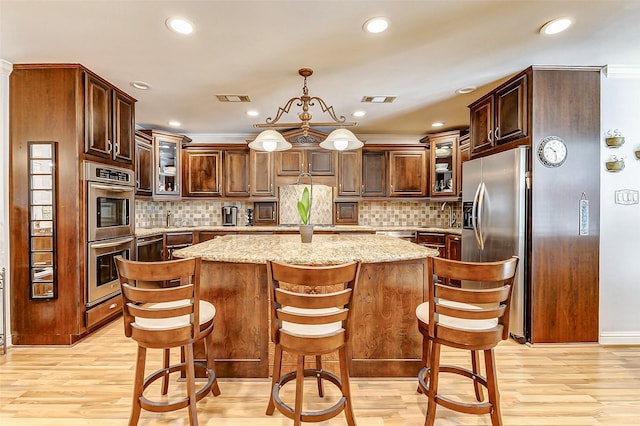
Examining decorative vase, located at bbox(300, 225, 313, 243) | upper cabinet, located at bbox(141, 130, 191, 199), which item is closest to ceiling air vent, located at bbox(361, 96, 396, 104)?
decorative vase, located at bbox(300, 225, 313, 243)

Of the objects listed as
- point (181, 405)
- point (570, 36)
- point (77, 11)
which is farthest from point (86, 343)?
point (570, 36)

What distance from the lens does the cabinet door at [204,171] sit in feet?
16.1

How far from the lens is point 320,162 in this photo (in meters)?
4.84

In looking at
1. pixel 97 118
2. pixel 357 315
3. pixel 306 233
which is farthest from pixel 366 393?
pixel 97 118

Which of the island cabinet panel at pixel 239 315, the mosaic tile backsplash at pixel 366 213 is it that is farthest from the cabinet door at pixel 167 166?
the island cabinet panel at pixel 239 315

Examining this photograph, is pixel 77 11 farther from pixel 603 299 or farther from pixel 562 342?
pixel 603 299

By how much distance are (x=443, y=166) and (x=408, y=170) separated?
20.7 inches

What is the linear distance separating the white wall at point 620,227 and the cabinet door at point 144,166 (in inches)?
203

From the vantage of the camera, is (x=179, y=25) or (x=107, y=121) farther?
(x=107, y=121)

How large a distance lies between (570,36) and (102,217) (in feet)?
13.7

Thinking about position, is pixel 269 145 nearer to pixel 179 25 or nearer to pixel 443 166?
pixel 179 25

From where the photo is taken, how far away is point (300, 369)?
1467 millimetres

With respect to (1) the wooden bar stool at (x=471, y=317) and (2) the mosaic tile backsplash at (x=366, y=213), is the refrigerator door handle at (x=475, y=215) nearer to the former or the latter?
(1) the wooden bar stool at (x=471, y=317)

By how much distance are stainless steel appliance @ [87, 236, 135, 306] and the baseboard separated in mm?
4578
